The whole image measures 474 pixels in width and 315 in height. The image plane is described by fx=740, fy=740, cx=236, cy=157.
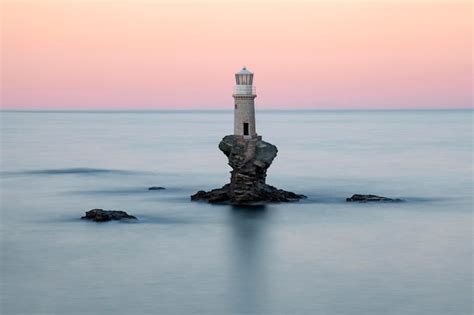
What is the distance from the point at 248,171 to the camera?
51781 mm

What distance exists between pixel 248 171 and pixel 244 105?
4854 millimetres

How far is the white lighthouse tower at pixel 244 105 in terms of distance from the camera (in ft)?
173

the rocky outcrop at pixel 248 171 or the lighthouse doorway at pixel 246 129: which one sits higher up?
the lighthouse doorway at pixel 246 129

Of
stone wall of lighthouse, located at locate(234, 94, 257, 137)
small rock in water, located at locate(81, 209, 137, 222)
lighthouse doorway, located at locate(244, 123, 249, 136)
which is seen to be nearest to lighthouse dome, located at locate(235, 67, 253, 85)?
stone wall of lighthouse, located at locate(234, 94, 257, 137)

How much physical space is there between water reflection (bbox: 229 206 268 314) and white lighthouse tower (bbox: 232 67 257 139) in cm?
574

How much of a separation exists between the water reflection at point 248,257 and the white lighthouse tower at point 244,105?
226 inches

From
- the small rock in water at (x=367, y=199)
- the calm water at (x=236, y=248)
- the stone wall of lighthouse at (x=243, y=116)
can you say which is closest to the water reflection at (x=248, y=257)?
the calm water at (x=236, y=248)

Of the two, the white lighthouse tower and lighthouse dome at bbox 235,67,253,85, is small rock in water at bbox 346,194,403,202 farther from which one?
lighthouse dome at bbox 235,67,253,85

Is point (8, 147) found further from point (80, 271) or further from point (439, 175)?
point (80, 271)

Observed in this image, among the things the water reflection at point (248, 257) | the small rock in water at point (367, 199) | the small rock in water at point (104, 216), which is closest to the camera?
the water reflection at point (248, 257)

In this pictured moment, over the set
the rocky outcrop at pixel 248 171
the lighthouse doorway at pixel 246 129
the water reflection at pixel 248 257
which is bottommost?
the water reflection at pixel 248 257

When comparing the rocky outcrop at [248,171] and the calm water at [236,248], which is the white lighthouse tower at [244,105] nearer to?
the rocky outcrop at [248,171]

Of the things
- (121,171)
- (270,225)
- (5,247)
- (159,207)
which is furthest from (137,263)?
(121,171)

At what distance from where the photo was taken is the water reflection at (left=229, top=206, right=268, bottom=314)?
32.1 metres
